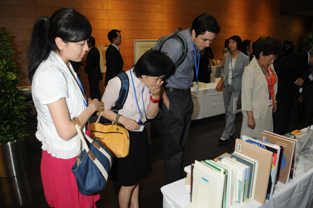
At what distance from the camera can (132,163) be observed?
1646 mm

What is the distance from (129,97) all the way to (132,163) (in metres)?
0.49

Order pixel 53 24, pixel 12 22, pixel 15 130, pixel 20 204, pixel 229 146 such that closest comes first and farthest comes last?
pixel 53 24 → pixel 20 204 → pixel 15 130 → pixel 229 146 → pixel 12 22

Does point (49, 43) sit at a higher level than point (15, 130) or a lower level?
higher

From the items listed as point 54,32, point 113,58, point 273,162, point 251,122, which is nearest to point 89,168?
point 54,32

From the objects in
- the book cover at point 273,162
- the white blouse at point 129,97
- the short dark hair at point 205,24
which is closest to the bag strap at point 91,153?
the white blouse at point 129,97

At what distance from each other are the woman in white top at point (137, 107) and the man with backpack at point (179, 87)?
0.43m

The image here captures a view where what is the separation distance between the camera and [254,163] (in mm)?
1167

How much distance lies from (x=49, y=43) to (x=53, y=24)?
105 mm

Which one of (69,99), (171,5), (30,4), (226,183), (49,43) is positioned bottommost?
(226,183)

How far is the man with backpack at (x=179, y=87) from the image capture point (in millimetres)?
1984

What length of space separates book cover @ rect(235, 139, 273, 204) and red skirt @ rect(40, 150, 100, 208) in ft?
3.08

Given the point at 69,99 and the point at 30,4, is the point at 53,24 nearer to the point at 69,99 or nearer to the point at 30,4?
the point at 69,99

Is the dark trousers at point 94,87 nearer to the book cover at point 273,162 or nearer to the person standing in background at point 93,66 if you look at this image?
the person standing in background at point 93,66

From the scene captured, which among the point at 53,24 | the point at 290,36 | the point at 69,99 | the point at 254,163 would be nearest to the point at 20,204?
the point at 69,99
